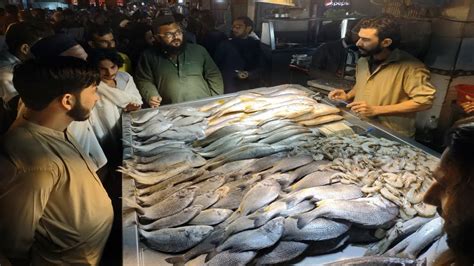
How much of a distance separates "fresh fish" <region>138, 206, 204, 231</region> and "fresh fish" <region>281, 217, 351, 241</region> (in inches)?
22.8

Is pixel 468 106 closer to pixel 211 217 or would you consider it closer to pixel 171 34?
pixel 211 217

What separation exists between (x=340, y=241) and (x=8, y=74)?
3562 millimetres

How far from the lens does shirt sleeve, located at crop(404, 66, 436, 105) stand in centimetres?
325

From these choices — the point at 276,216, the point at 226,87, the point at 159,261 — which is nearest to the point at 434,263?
the point at 276,216

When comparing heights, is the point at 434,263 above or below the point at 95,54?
below

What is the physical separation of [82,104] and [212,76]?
9.20ft

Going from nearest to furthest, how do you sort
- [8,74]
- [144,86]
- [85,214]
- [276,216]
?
[276,216] → [85,214] → [8,74] → [144,86]

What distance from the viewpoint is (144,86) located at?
4359 millimetres

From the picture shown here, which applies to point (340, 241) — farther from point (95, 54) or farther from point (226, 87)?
point (226, 87)

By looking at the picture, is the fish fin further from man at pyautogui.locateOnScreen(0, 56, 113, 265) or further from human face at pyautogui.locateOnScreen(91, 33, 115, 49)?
human face at pyautogui.locateOnScreen(91, 33, 115, 49)

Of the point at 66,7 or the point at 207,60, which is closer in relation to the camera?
the point at 207,60

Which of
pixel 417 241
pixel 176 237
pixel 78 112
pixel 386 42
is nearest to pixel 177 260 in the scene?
pixel 176 237

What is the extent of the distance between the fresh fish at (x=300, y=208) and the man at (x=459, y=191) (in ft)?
2.72

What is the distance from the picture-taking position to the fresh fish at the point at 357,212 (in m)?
1.74
